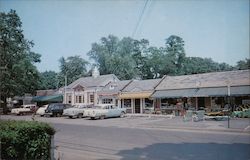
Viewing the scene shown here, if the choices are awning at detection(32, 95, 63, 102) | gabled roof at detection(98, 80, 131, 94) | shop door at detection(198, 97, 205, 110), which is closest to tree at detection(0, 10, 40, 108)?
awning at detection(32, 95, 63, 102)

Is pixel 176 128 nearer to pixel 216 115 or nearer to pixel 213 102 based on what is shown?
pixel 216 115

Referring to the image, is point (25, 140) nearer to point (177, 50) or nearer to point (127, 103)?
point (127, 103)

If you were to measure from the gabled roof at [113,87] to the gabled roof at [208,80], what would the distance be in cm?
614

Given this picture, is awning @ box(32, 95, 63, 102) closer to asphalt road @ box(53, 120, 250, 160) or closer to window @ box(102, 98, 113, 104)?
window @ box(102, 98, 113, 104)

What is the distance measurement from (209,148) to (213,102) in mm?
19752

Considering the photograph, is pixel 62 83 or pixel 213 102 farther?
pixel 62 83

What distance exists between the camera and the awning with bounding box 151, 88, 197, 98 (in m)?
30.1

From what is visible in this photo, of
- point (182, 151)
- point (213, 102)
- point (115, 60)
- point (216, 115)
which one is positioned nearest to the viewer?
point (182, 151)

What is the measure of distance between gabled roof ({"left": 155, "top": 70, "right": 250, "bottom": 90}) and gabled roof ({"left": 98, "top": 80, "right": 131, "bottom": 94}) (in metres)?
6.14

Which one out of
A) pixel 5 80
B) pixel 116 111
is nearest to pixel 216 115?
pixel 116 111

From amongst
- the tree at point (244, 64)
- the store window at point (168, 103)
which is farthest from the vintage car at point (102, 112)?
the tree at point (244, 64)

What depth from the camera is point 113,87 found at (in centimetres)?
4119

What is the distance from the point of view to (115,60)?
50031mm

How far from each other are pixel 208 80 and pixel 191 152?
2179cm
